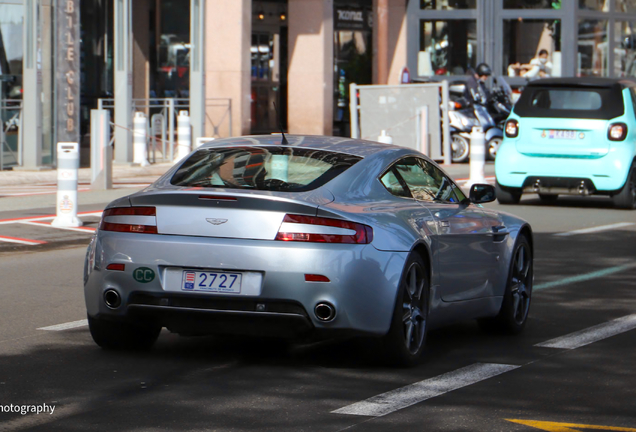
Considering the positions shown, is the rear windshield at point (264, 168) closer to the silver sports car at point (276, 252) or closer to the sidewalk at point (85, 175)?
the silver sports car at point (276, 252)

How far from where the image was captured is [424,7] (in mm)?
39406

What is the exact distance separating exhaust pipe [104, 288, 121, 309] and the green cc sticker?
0.18 meters

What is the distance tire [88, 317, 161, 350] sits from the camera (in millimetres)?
6973

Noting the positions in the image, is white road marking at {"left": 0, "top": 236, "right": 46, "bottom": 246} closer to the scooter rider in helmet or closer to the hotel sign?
the hotel sign

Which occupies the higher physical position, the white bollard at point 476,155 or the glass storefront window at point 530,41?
the glass storefront window at point 530,41

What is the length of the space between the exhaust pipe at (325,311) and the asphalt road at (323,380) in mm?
340

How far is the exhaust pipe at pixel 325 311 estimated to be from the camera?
629 cm

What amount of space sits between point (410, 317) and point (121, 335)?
1.67 m

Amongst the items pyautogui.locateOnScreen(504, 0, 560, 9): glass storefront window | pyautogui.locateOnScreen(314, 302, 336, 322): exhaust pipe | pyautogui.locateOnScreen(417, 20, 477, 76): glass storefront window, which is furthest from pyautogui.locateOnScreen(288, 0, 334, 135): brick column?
pyautogui.locateOnScreen(314, 302, 336, 322): exhaust pipe

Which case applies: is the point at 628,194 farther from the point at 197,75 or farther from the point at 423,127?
the point at 197,75

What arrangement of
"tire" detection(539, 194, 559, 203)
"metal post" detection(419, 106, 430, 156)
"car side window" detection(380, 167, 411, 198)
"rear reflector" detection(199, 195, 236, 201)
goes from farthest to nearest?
"metal post" detection(419, 106, 430, 156)
"tire" detection(539, 194, 559, 203)
"car side window" detection(380, 167, 411, 198)
"rear reflector" detection(199, 195, 236, 201)

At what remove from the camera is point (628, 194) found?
17.2 meters

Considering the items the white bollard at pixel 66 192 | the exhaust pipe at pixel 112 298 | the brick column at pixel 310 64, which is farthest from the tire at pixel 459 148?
the exhaust pipe at pixel 112 298

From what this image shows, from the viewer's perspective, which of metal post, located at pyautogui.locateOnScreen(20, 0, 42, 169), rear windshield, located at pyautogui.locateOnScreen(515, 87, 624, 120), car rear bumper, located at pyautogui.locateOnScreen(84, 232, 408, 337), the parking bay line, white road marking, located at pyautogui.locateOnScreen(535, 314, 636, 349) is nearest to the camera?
car rear bumper, located at pyautogui.locateOnScreen(84, 232, 408, 337)
